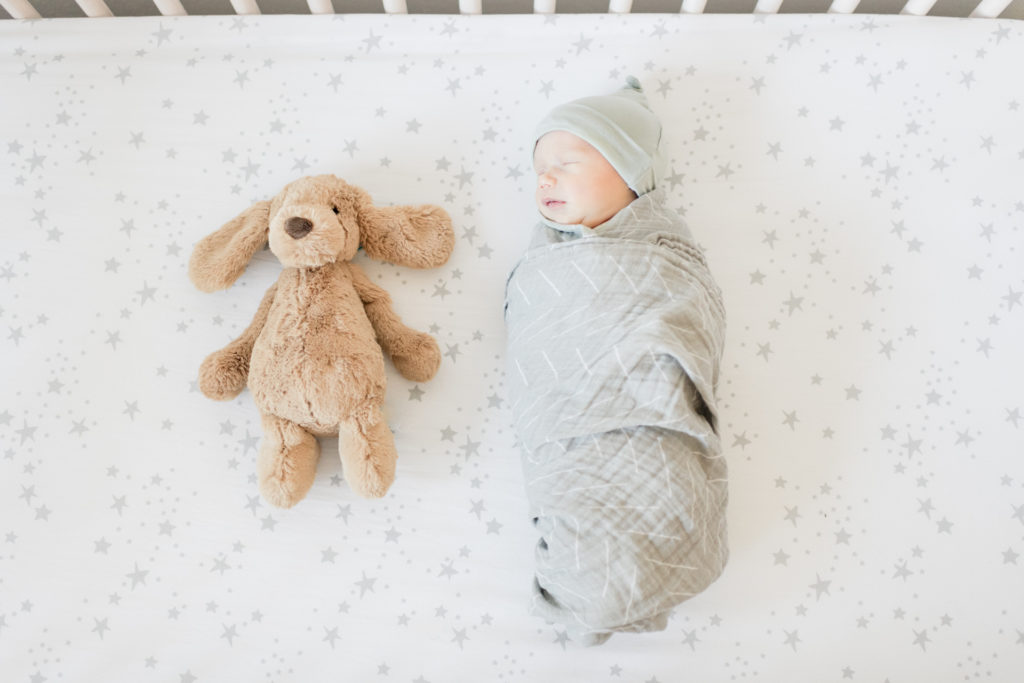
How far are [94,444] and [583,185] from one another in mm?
934

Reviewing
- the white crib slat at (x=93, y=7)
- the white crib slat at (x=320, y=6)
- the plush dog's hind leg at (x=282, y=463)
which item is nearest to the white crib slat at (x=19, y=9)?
the white crib slat at (x=93, y=7)

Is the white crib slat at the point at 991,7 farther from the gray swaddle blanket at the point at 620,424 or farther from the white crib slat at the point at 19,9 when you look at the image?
the white crib slat at the point at 19,9

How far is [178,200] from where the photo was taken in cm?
127

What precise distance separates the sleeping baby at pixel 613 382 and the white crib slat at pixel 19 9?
102 centimetres

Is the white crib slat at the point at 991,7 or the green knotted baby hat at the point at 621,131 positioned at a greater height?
the white crib slat at the point at 991,7

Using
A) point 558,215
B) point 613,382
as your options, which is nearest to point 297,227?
point 558,215

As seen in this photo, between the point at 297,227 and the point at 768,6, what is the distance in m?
0.97

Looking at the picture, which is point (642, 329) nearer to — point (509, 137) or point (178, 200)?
point (509, 137)

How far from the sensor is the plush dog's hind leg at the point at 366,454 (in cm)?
107

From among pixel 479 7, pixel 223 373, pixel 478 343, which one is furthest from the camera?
pixel 479 7

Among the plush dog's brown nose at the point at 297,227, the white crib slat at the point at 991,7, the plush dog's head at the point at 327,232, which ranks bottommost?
the plush dog's head at the point at 327,232

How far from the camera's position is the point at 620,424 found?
1.01 meters

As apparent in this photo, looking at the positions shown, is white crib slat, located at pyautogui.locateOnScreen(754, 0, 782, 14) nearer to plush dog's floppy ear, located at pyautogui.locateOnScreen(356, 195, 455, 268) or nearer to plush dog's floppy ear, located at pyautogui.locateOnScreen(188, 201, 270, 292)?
plush dog's floppy ear, located at pyautogui.locateOnScreen(356, 195, 455, 268)

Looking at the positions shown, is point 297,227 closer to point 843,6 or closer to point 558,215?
point 558,215
